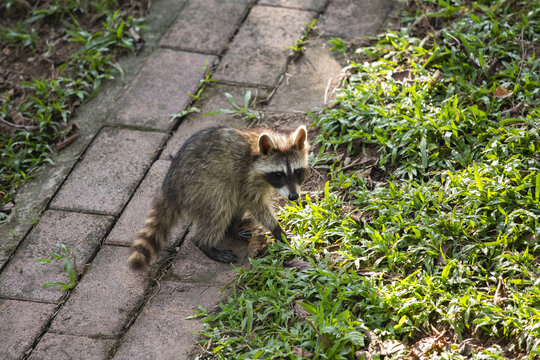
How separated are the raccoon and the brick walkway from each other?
0.75 feet

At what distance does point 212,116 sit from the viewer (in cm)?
556

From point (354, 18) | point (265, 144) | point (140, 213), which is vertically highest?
point (265, 144)

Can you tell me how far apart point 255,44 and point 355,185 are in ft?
6.87

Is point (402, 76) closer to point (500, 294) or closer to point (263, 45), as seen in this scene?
point (263, 45)

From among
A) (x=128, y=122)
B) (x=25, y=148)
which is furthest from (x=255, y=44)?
(x=25, y=148)

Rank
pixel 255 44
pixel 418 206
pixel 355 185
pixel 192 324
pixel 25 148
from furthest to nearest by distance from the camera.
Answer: pixel 255 44, pixel 25 148, pixel 355 185, pixel 418 206, pixel 192 324

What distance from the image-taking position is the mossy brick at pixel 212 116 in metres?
5.38

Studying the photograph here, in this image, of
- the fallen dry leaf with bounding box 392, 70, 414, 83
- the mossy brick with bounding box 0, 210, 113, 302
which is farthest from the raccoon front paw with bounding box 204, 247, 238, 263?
the fallen dry leaf with bounding box 392, 70, 414, 83

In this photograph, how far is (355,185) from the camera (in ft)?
15.6

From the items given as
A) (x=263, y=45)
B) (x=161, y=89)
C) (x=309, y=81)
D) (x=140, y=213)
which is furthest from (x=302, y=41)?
(x=140, y=213)

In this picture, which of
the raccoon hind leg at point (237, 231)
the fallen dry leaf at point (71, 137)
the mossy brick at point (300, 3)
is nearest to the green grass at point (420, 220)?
the raccoon hind leg at point (237, 231)

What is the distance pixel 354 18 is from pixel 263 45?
2.95 feet

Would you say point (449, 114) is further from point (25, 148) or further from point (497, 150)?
point (25, 148)

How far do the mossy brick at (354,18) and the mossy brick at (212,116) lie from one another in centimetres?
102
